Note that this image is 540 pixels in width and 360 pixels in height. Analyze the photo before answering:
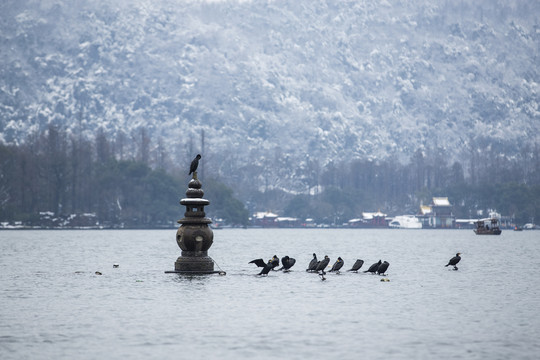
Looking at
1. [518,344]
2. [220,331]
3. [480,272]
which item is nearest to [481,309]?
[518,344]

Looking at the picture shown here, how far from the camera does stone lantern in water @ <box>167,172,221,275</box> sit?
56594 mm

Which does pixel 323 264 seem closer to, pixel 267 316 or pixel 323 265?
pixel 323 265

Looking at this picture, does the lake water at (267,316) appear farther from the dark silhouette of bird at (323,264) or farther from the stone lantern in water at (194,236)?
the stone lantern in water at (194,236)

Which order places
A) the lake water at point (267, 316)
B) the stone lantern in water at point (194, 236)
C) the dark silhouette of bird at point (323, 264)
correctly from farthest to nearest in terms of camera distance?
the dark silhouette of bird at point (323, 264), the stone lantern in water at point (194, 236), the lake water at point (267, 316)

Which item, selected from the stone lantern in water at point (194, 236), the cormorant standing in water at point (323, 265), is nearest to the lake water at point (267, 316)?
the cormorant standing in water at point (323, 265)

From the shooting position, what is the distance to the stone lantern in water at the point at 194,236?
5659cm

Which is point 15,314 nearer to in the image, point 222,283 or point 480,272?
point 222,283

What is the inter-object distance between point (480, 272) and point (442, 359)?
42.3 m

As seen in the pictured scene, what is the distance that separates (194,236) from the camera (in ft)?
186

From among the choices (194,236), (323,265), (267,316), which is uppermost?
(194,236)

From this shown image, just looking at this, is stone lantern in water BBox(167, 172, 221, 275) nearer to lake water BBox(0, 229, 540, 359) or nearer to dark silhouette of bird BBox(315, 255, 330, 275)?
lake water BBox(0, 229, 540, 359)

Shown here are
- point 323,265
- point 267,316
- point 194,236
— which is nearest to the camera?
point 267,316

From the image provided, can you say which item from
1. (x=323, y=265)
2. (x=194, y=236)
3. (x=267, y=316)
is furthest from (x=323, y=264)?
(x=267, y=316)

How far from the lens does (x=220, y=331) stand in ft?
122
